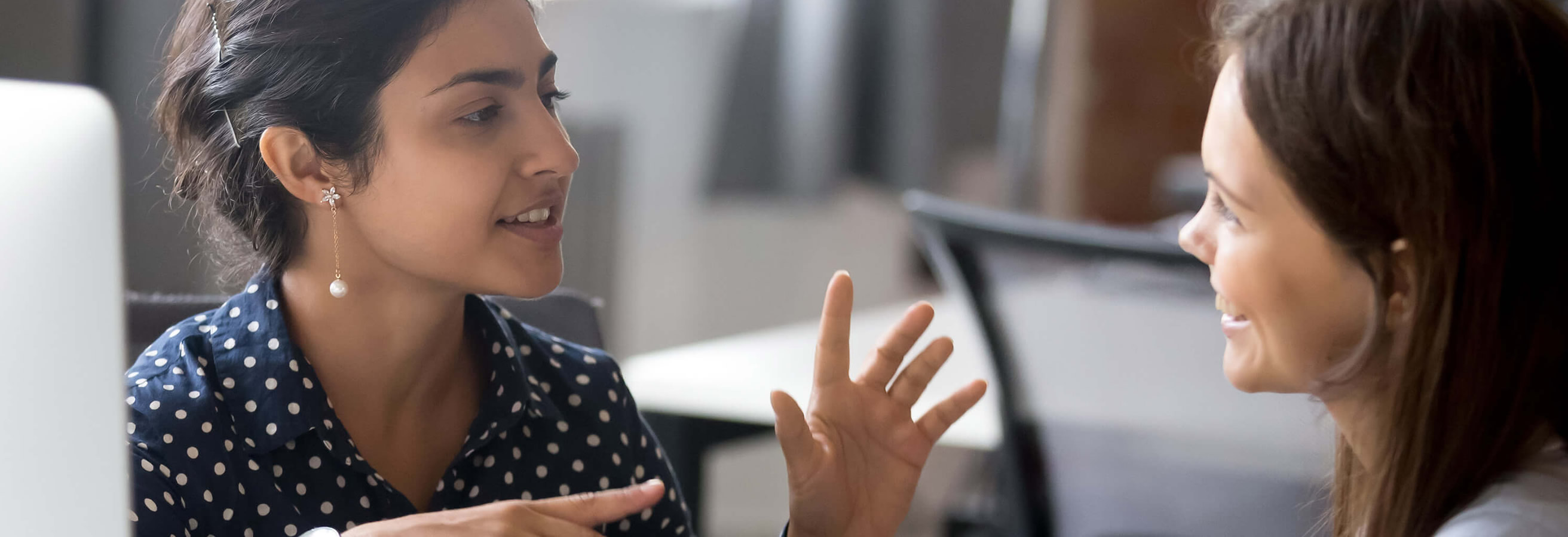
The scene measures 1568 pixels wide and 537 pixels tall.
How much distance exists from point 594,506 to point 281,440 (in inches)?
7.1

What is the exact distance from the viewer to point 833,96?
302 cm

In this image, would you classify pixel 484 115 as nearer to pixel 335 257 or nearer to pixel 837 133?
pixel 335 257

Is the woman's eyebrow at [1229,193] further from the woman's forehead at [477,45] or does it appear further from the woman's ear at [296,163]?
the woman's ear at [296,163]

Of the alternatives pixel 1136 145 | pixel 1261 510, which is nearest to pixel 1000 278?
pixel 1261 510

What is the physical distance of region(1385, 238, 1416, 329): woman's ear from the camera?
2.04 ft

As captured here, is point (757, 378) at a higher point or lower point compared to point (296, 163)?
lower

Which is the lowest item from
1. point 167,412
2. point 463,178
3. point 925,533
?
point 925,533

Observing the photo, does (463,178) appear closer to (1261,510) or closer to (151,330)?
(151,330)

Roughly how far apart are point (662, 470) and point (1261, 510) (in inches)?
25.7

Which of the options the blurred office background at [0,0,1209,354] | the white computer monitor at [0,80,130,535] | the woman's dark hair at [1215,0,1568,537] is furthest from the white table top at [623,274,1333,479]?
the white computer monitor at [0,80,130,535]

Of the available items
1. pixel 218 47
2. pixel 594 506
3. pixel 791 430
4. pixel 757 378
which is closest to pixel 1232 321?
pixel 791 430

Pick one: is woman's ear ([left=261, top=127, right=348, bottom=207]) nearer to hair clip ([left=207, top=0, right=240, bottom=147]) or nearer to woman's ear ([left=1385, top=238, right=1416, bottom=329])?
hair clip ([left=207, top=0, right=240, bottom=147])

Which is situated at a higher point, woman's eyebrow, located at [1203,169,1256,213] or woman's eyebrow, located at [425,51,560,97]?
woman's eyebrow, located at [425,51,560,97]

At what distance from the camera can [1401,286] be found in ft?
2.09
